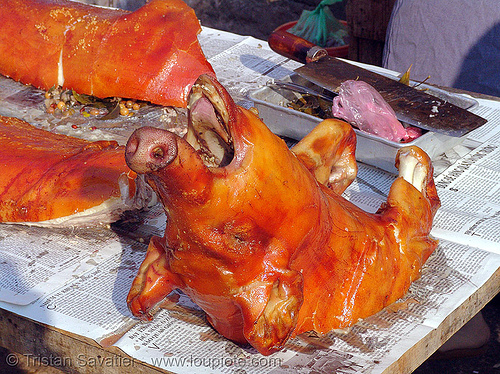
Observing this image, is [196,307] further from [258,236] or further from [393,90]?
[393,90]

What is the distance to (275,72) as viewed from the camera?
267cm

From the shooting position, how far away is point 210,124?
1055 mm

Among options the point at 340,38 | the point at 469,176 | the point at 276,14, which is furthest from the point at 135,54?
the point at 276,14

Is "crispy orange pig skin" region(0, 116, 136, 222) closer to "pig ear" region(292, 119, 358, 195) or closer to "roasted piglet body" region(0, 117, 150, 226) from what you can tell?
"roasted piglet body" region(0, 117, 150, 226)

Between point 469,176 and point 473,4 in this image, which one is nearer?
point 469,176

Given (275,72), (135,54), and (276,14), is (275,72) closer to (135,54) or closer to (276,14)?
(135,54)

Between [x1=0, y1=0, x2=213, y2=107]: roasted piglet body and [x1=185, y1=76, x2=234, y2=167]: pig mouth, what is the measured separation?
4.09 feet

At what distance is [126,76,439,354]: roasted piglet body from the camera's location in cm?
102

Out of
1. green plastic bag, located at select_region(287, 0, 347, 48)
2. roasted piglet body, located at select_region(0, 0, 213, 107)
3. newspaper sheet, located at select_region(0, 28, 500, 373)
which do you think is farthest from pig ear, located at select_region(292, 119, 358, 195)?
green plastic bag, located at select_region(287, 0, 347, 48)

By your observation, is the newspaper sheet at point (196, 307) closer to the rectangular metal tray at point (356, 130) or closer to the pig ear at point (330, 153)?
the rectangular metal tray at point (356, 130)

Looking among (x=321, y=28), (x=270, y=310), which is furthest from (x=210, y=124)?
(x=321, y=28)

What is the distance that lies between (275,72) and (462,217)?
1.21m

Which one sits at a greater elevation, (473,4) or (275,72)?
(473,4)

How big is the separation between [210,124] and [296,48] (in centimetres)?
125
